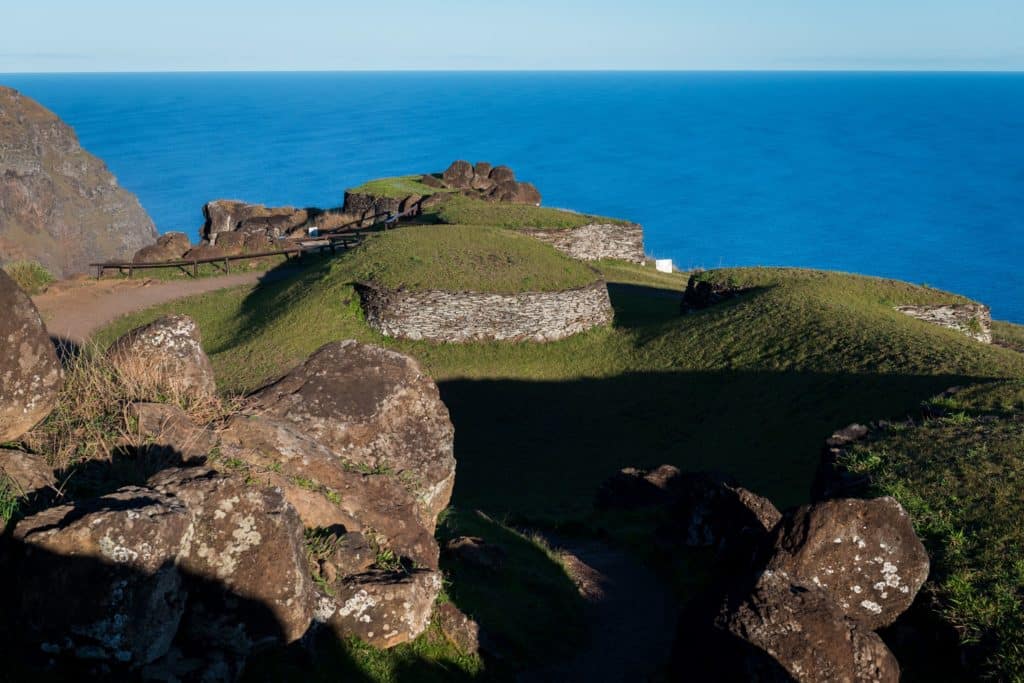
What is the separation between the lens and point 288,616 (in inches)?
275

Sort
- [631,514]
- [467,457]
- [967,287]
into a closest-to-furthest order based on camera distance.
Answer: [631,514]
[467,457]
[967,287]

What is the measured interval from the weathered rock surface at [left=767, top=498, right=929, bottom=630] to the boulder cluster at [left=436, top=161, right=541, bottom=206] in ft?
130

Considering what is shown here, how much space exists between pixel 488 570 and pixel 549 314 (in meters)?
16.4

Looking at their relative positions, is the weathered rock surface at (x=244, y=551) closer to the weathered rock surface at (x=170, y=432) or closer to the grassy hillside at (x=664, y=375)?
the weathered rock surface at (x=170, y=432)

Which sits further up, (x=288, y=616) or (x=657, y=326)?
(x=288, y=616)

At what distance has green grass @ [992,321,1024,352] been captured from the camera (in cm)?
2925

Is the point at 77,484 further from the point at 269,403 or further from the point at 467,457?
the point at 467,457

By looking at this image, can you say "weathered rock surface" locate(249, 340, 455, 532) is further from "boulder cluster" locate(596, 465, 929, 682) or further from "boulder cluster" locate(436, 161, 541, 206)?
"boulder cluster" locate(436, 161, 541, 206)

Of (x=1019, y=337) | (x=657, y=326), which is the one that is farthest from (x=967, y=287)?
(x=657, y=326)

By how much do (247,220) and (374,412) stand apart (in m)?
36.2

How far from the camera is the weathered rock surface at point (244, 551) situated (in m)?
6.71

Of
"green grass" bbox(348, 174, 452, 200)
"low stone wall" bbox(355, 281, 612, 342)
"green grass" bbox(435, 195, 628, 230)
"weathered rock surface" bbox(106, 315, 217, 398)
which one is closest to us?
"weathered rock surface" bbox(106, 315, 217, 398)

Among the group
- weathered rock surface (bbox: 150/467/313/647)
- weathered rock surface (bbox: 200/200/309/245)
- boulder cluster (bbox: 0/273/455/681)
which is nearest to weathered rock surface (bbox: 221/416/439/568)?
boulder cluster (bbox: 0/273/455/681)

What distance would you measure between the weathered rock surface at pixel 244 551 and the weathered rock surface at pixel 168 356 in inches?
118
